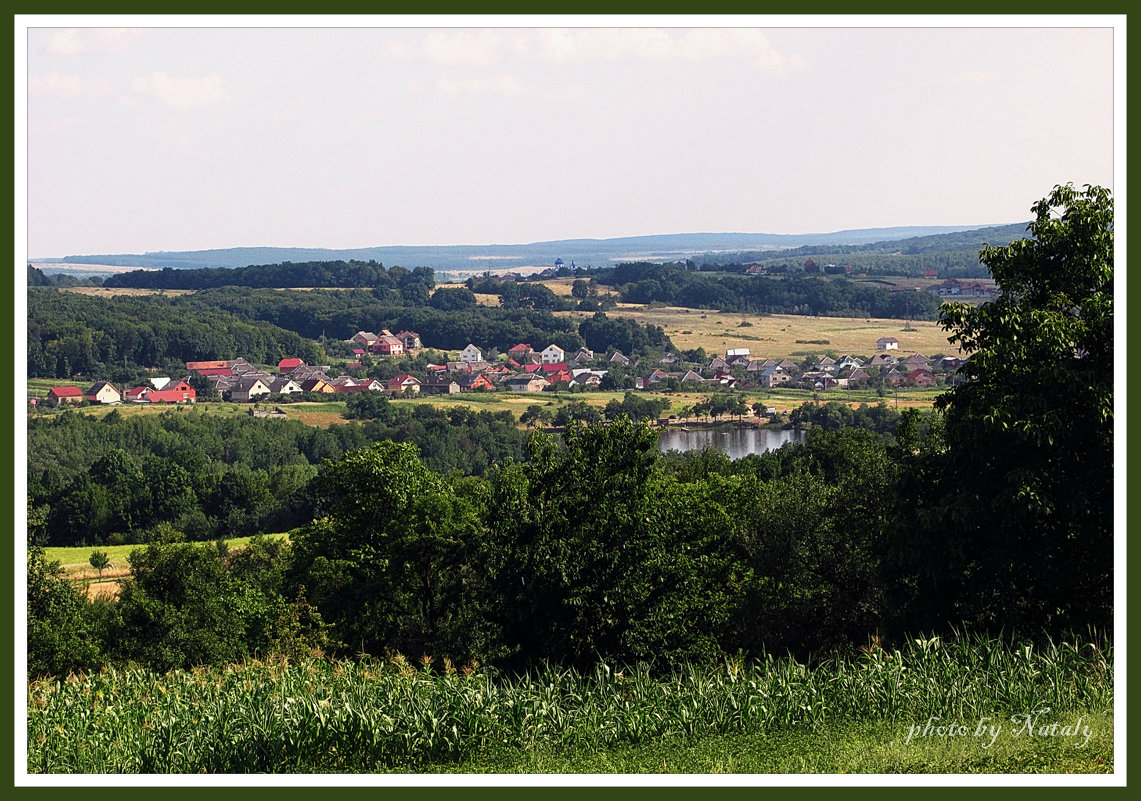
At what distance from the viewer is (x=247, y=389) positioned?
11494cm

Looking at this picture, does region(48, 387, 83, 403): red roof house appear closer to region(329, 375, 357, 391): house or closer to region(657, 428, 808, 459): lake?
A: region(329, 375, 357, 391): house

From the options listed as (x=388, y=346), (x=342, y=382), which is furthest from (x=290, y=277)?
(x=342, y=382)

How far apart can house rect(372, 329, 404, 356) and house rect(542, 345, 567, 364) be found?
1944cm

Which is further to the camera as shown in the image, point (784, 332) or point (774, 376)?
point (784, 332)

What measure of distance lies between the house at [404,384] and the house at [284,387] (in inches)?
385

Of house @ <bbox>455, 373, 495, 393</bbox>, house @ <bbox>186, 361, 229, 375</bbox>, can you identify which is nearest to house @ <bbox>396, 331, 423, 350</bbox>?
house @ <bbox>186, 361, 229, 375</bbox>

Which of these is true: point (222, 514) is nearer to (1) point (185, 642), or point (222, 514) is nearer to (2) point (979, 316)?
(1) point (185, 642)

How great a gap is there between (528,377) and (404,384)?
13.4 m

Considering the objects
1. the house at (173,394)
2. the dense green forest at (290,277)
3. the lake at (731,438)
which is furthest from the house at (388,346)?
the lake at (731,438)

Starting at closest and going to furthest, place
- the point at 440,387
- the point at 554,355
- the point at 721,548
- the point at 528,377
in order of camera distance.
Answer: the point at 721,548
the point at 440,387
the point at 528,377
the point at 554,355

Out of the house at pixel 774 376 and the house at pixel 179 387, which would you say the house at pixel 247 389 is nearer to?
the house at pixel 179 387

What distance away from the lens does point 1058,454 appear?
33.2 ft

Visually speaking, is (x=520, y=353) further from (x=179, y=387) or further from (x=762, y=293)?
(x=179, y=387)

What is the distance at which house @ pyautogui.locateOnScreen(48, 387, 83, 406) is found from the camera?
10494 centimetres
